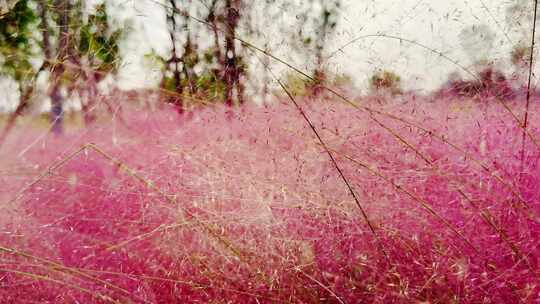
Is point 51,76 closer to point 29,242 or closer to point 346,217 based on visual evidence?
point 29,242

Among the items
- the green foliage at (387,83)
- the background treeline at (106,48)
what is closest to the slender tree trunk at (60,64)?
the background treeline at (106,48)

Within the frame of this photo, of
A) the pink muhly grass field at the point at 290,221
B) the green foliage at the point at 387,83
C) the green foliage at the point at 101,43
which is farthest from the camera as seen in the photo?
the green foliage at the point at 387,83

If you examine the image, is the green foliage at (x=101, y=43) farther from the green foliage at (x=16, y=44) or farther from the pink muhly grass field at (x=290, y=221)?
the pink muhly grass field at (x=290, y=221)

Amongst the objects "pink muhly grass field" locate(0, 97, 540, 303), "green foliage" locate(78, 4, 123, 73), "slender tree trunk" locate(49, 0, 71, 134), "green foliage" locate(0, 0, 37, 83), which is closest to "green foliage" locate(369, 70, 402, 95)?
"pink muhly grass field" locate(0, 97, 540, 303)

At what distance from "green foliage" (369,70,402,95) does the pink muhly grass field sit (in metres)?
0.23

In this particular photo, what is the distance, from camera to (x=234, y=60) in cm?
255

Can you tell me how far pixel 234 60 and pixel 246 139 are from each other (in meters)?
0.92

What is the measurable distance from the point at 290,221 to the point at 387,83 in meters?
0.99

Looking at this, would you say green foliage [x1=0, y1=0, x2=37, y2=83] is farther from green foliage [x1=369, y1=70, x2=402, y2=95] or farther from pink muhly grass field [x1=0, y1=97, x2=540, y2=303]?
green foliage [x1=369, y1=70, x2=402, y2=95]

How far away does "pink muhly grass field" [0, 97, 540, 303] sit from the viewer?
1051 mm

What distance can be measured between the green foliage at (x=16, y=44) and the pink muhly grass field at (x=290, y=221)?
0.23 m

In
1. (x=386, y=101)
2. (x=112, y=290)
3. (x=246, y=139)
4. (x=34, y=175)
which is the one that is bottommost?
(x=112, y=290)

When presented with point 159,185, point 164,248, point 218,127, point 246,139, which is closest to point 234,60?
point 218,127

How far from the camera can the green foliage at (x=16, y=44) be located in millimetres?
1312
